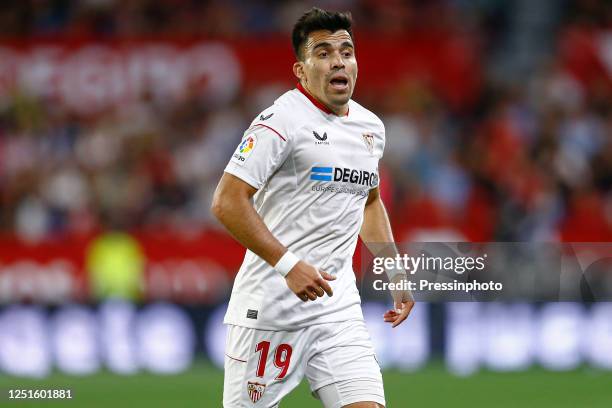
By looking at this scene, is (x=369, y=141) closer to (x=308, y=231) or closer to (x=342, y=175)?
(x=342, y=175)

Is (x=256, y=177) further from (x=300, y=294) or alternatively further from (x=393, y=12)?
(x=393, y=12)

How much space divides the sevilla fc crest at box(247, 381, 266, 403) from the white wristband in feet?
1.96

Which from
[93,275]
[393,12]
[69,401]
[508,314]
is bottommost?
[69,401]

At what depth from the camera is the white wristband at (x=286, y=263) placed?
4.90 m

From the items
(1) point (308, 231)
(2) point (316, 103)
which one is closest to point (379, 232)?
(1) point (308, 231)

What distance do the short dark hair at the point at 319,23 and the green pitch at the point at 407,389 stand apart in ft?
13.6

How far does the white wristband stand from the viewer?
490 centimetres

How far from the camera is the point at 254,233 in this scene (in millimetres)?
4973

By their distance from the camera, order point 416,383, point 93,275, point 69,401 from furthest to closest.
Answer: point 93,275 → point 416,383 → point 69,401

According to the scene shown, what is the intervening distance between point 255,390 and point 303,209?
0.82 m

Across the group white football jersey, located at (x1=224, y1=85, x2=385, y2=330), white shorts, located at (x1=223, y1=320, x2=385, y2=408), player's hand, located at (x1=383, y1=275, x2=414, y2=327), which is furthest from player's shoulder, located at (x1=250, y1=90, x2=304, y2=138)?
player's hand, located at (x1=383, y1=275, x2=414, y2=327)

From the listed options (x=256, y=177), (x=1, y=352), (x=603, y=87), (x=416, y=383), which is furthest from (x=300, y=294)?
(x=603, y=87)

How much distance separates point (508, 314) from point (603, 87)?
4.45 metres

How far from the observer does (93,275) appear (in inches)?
467
